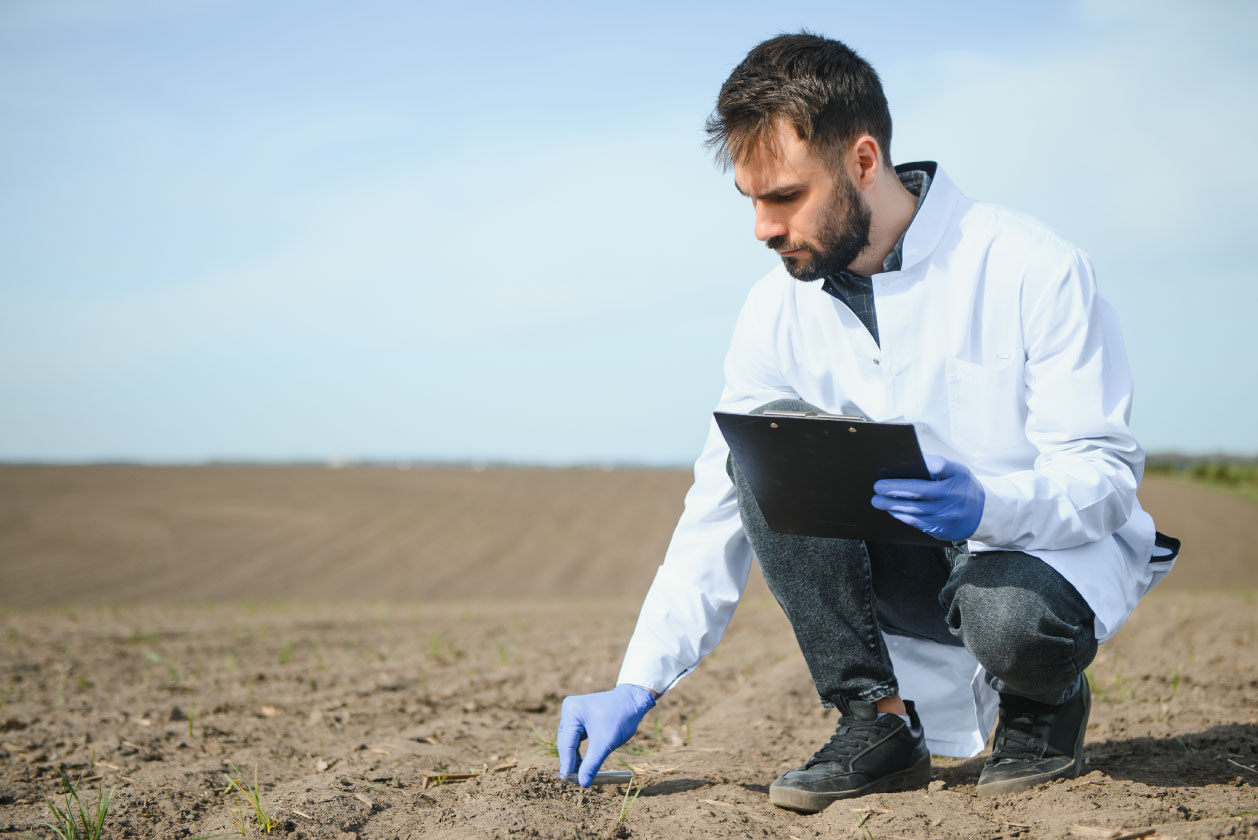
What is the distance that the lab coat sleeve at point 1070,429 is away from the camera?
1791mm

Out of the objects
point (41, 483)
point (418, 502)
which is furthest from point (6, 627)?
point (41, 483)

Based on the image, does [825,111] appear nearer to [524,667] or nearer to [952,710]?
[952,710]

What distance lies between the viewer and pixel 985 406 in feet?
Result: 6.93

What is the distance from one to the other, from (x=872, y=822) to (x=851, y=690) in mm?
400

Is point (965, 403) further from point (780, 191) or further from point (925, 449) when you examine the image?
point (780, 191)

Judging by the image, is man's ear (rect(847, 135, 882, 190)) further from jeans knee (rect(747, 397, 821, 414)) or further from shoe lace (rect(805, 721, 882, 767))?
shoe lace (rect(805, 721, 882, 767))

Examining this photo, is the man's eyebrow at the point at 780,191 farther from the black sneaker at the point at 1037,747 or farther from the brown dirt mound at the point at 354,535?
the brown dirt mound at the point at 354,535

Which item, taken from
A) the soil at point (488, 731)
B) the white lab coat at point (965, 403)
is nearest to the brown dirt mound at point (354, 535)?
the soil at point (488, 731)

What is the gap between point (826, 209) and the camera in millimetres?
2139

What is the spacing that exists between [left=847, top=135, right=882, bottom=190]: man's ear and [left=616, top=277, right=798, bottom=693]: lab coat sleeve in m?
0.40

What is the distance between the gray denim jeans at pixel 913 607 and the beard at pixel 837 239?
34 centimetres

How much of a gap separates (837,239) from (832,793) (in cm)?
128

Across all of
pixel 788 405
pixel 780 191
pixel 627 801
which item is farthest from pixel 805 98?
pixel 627 801

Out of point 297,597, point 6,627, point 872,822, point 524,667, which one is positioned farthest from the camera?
point 297,597
